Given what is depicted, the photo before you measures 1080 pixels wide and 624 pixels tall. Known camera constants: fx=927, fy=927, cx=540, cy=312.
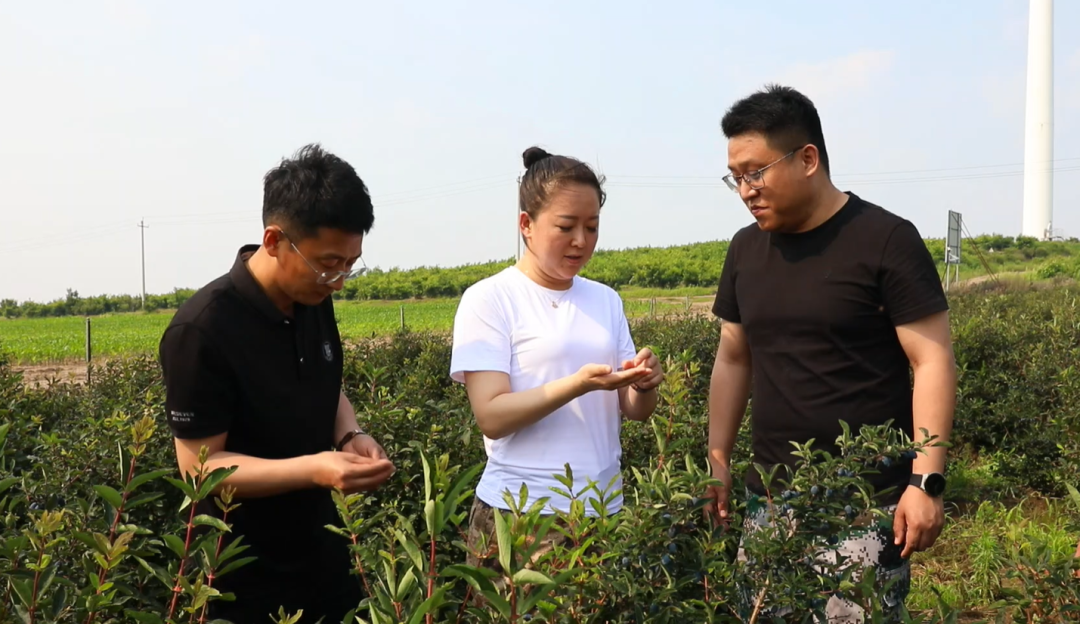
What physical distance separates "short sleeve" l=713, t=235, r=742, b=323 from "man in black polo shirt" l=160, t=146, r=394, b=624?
99 centimetres

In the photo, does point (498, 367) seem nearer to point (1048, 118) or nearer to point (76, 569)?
point (76, 569)

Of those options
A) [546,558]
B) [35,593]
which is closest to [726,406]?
[546,558]

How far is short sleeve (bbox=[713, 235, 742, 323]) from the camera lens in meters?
2.47

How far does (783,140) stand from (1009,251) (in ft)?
135

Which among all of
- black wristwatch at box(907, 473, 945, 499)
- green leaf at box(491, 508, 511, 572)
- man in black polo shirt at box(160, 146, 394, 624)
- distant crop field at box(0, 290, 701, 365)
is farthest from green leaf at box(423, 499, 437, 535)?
distant crop field at box(0, 290, 701, 365)

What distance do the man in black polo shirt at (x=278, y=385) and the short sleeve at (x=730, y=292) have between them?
991mm

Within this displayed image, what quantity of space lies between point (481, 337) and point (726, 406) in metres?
0.74

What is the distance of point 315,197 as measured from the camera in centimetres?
190

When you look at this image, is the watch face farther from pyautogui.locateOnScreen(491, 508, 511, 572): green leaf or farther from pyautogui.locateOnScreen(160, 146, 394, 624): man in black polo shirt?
pyautogui.locateOnScreen(491, 508, 511, 572): green leaf

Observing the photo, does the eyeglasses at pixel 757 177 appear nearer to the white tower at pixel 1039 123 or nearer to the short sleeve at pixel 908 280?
the short sleeve at pixel 908 280

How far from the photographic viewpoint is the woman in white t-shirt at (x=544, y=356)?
7.03 feet

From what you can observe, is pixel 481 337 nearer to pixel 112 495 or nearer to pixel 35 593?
pixel 112 495

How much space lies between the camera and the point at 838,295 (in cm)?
215

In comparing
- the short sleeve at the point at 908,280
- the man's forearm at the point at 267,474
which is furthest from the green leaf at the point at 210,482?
the short sleeve at the point at 908,280
